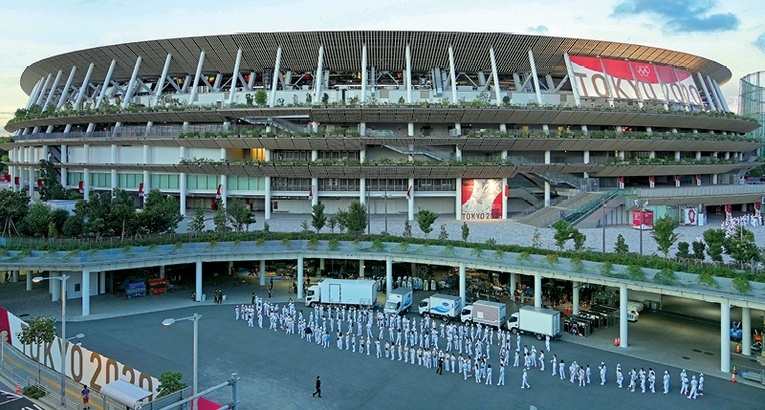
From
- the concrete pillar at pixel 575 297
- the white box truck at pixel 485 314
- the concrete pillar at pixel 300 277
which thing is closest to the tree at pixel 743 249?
the concrete pillar at pixel 575 297

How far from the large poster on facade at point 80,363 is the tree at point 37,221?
1699 centimetres

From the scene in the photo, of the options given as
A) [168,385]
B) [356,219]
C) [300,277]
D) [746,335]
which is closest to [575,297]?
[746,335]

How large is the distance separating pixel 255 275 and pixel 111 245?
13193 mm

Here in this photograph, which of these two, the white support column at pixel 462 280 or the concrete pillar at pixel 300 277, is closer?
the white support column at pixel 462 280

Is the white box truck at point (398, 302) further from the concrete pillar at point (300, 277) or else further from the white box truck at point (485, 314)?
the concrete pillar at point (300, 277)

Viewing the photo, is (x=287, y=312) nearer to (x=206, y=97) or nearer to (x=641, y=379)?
(x=641, y=379)

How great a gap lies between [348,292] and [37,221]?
2790cm

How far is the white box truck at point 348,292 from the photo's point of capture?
38.5 metres

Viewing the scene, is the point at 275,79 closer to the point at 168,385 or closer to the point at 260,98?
the point at 260,98

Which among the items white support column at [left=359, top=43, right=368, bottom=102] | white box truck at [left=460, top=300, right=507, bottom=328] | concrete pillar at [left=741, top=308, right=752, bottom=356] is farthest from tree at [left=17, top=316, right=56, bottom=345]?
white support column at [left=359, top=43, right=368, bottom=102]

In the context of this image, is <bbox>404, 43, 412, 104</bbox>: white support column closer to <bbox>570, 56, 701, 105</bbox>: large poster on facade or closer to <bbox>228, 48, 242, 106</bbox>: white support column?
<bbox>228, 48, 242, 106</bbox>: white support column

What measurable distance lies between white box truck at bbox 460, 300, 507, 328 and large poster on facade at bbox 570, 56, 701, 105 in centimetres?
4505

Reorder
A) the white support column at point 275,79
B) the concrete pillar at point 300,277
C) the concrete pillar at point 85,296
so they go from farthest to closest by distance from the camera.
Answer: the white support column at point 275,79 → the concrete pillar at point 300,277 → the concrete pillar at point 85,296

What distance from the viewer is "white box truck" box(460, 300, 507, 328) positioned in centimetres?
3366
